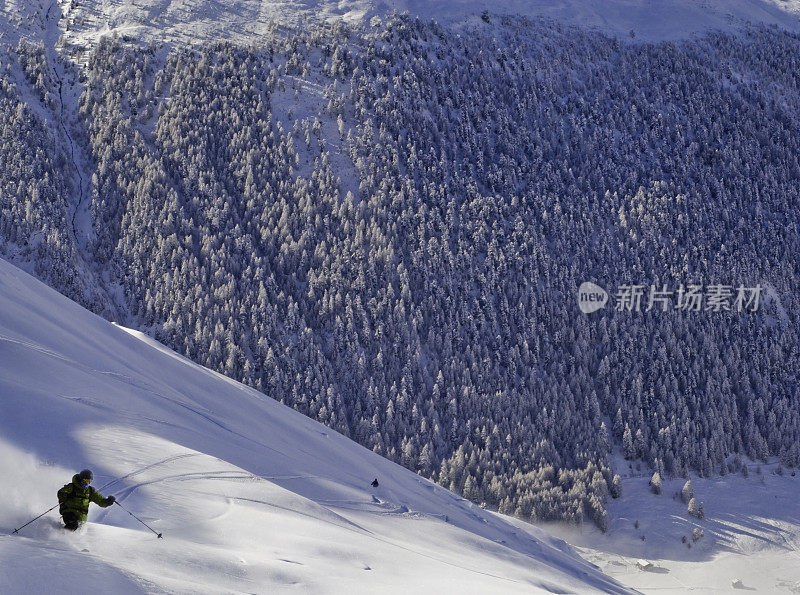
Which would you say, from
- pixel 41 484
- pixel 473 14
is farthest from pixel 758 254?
pixel 41 484

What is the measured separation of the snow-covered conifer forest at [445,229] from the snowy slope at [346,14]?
24.6ft

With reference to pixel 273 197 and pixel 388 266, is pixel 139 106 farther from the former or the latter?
pixel 388 266

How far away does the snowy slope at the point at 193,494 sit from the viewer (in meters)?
14.6

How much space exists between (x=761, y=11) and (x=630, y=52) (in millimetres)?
57171

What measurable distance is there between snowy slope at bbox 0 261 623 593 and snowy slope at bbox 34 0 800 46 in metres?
136

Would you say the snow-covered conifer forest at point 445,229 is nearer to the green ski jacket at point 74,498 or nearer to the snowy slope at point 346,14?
the snowy slope at point 346,14

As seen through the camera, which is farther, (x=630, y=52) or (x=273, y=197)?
(x=630, y=52)

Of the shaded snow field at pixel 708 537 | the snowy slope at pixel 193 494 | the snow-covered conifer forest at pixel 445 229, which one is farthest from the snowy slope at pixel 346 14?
the snowy slope at pixel 193 494

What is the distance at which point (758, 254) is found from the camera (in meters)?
128

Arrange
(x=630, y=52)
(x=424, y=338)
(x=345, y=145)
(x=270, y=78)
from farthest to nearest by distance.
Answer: (x=630, y=52) → (x=270, y=78) → (x=345, y=145) → (x=424, y=338)

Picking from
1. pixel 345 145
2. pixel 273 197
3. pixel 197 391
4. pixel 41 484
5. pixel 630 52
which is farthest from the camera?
pixel 630 52

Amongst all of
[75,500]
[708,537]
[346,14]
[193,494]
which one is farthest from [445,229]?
[75,500]

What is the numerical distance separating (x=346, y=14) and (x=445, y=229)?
72749 millimetres

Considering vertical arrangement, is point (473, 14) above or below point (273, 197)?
above
